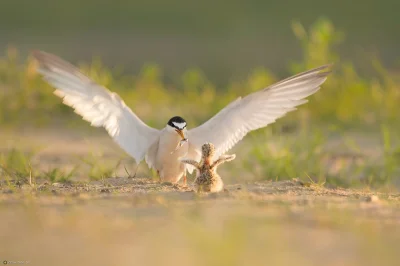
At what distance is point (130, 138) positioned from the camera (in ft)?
21.0

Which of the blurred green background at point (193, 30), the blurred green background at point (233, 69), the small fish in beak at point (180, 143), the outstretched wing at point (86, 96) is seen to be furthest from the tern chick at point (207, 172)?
the blurred green background at point (193, 30)

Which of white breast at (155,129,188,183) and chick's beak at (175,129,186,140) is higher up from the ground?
chick's beak at (175,129,186,140)

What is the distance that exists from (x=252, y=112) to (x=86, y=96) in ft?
3.92

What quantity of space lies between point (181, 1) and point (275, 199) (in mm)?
15483

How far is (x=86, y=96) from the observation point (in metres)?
6.22

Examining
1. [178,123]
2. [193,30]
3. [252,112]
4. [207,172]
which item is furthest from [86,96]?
[193,30]

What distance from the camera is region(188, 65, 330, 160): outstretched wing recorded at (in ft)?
21.0

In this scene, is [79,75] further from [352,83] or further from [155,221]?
[352,83]

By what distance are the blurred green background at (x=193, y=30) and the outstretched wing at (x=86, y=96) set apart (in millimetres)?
9011

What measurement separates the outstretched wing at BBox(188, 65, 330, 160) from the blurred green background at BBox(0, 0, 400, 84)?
28.9ft

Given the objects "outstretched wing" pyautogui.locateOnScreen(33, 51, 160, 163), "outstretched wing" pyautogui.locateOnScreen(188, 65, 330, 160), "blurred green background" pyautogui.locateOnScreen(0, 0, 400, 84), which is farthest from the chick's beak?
"blurred green background" pyautogui.locateOnScreen(0, 0, 400, 84)

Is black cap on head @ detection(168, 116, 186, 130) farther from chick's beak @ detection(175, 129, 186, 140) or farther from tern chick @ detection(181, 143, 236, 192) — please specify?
tern chick @ detection(181, 143, 236, 192)

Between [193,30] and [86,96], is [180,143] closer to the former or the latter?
[86,96]

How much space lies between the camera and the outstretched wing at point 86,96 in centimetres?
619
